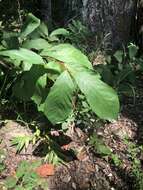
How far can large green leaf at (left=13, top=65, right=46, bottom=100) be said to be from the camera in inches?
105

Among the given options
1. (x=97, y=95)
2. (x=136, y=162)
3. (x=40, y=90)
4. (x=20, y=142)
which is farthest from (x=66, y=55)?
(x=136, y=162)

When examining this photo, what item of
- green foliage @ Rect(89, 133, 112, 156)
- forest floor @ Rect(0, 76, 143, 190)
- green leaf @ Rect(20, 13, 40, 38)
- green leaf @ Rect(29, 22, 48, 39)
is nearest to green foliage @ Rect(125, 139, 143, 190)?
forest floor @ Rect(0, 76, 143, 190)

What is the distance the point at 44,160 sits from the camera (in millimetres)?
2953

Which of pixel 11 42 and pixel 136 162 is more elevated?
pixel 11 42

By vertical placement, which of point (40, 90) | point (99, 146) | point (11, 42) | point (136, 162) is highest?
point (11, 42)

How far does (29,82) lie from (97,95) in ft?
1.88

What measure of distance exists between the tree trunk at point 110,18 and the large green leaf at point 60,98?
4.82 feet

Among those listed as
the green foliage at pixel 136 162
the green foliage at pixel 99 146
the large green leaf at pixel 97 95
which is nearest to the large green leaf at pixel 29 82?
the large green leaf at pixel 97 95

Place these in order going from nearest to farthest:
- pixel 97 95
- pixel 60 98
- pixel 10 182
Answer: pixel 97 95 → pixel 60 98 → pixel 10 182

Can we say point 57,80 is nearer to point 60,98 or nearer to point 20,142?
point 60,98

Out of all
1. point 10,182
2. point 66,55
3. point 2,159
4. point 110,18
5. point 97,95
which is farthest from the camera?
point 110,18

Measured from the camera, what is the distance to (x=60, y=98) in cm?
244

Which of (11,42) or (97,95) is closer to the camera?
(97,95)

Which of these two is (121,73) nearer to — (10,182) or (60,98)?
(60,98)
